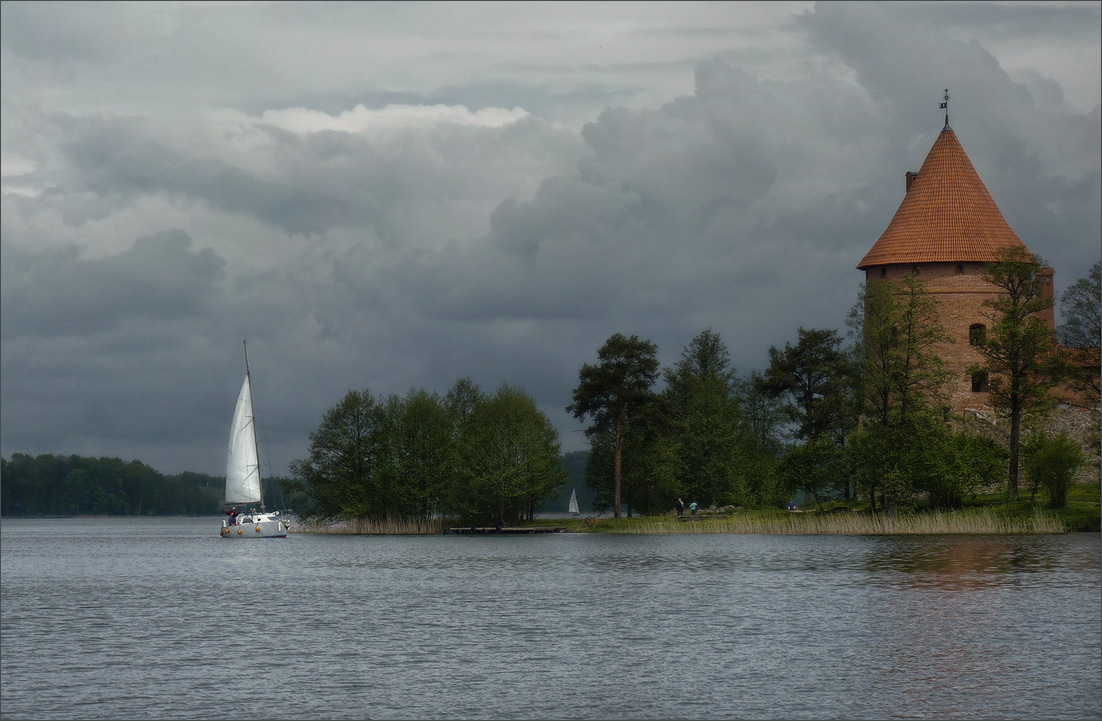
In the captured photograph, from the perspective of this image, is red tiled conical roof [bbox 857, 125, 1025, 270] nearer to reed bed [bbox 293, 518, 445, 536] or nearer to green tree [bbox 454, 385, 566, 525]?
green tree [bbox 454, 385, 566, 525]

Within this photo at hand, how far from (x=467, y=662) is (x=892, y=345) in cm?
4536

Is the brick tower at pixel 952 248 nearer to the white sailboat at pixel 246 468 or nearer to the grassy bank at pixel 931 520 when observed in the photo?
the grassy bank at pixel 931 520

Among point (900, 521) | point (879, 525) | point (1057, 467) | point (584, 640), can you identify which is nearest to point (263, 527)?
point (879, 525)

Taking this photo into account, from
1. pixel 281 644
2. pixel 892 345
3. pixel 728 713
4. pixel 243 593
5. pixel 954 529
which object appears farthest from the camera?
pixel 892 345

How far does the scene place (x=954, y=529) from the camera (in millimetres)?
56656

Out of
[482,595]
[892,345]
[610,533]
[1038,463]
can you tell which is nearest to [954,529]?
[1038,463]

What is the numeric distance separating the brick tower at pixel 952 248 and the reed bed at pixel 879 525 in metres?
13.0

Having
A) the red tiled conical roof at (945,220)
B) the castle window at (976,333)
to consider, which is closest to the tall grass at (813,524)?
the castle window at (976,333)

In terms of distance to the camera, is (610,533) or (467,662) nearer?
(467,662)

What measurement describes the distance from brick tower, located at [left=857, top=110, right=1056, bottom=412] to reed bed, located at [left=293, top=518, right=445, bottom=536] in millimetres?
32551

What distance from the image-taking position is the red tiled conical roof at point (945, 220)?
74438mm

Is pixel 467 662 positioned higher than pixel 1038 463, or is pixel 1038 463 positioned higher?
pixel 1038 463

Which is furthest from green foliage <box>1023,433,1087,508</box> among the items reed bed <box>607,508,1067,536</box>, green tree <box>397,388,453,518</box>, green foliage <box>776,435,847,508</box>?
green tree <box>397,388,453,518</box>

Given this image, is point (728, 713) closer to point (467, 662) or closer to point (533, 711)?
point (533, 711)
